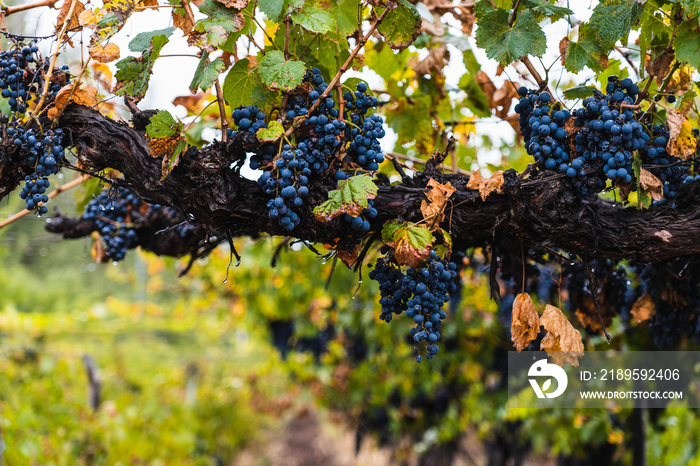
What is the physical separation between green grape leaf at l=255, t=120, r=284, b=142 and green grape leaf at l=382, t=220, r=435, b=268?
0.38 metres

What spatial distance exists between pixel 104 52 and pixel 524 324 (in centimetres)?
136

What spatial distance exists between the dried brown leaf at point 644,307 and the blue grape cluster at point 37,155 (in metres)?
1.93

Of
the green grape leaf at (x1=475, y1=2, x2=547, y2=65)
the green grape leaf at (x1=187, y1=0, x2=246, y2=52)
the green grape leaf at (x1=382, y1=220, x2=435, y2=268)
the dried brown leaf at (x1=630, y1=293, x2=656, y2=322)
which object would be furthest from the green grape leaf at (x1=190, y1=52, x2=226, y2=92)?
the dried brown leaf at (x1=630, y1=293, x2=656, y2=322)

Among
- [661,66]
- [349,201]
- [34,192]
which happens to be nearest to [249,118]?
[349,201]

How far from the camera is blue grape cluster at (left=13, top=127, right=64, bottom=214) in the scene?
1.26m

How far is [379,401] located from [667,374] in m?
2.90

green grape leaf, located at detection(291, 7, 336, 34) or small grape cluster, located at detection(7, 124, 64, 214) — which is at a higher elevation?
green grape leaf, located at detection(291, 7, 336, 34)

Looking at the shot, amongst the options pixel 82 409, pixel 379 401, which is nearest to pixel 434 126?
pixel 379 401

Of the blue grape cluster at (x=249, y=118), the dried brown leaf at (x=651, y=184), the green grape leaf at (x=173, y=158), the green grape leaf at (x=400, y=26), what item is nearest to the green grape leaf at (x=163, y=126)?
the green grape leaf at (x=173, y=158)

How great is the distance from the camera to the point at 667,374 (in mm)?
3391

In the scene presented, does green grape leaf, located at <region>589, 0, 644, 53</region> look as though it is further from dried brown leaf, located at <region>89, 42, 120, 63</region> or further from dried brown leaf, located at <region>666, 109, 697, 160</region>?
dried brown leaf, located at <region>89, 42, 120, 63</region>

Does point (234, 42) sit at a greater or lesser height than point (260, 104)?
greater

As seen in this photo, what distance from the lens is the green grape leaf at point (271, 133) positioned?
120 cm

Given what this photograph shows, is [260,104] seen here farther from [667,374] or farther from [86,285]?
[86,285]
